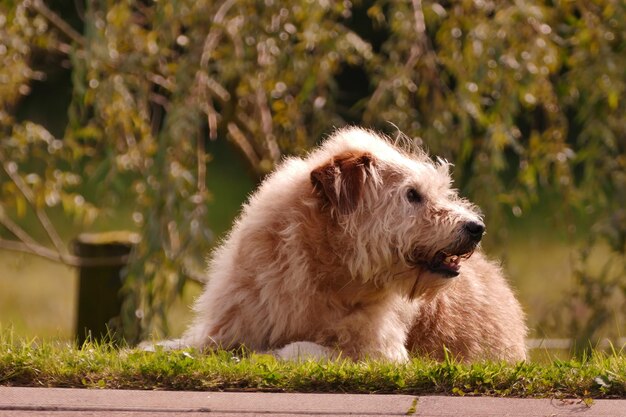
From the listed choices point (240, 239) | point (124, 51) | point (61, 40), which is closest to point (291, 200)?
point (240, 239)

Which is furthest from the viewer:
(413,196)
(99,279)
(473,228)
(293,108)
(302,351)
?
(99,279)

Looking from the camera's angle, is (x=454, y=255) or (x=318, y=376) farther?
(x=454, y=255)

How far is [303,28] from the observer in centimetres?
820

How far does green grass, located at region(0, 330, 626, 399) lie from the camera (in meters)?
4.66

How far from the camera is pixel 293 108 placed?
8766 mm

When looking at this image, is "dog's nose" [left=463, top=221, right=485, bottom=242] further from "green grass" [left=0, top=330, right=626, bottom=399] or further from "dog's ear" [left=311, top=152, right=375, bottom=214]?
"green grass" [left=0, top=330, right=626, bottom=399]

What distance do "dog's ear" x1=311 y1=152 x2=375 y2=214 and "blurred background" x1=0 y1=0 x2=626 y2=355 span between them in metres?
1.23

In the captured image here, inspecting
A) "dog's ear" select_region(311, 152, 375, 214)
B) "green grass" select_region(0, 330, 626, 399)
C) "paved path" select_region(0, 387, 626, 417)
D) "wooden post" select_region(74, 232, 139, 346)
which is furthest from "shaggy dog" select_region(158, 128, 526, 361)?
"wooden post" select_region(74, 232, 139, 346)

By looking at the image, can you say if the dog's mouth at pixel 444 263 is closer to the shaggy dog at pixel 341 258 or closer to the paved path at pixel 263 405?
the shaggy dog at pixel 341 258

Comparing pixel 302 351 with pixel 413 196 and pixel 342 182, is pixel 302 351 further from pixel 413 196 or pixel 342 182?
pixel 413 196

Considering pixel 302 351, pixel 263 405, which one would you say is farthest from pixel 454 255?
pixel 263 405

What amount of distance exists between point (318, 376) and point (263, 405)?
42 cm

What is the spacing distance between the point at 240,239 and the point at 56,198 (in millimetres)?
3250

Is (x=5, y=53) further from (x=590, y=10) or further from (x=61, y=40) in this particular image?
(x=590, y=10)
